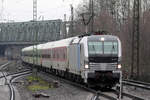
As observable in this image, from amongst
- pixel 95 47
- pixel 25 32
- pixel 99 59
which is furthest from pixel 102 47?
pixel 25 32

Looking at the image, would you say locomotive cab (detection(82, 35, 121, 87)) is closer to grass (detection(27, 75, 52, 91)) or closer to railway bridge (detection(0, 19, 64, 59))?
grass (detection(27, 75, 52, 91))

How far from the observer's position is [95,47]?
2075cm

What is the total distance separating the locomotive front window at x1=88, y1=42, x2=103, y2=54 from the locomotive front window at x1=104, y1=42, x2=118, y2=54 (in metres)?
0.26

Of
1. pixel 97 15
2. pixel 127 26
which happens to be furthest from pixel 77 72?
pixel 97 15

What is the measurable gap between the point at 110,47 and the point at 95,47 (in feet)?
2.61

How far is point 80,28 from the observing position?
6744cm

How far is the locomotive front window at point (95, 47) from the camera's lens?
67.4 feet

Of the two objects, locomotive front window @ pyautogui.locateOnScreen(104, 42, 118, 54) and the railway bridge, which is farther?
the railway bridge

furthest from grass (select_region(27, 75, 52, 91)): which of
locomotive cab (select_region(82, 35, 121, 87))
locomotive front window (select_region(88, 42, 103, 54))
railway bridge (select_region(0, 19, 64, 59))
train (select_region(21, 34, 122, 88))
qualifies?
railway bridge (select_region(0, 19, 64, 59))

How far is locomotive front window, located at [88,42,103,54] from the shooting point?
67.4 ft

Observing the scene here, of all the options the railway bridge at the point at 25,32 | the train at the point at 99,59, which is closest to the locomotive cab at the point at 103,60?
the train at the point at 99,59

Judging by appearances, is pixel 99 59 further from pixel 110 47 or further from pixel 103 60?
pixel 110 47

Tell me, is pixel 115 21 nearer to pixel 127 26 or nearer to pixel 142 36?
pixel 127 26

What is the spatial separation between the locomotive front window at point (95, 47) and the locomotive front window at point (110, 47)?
0.26 meters
